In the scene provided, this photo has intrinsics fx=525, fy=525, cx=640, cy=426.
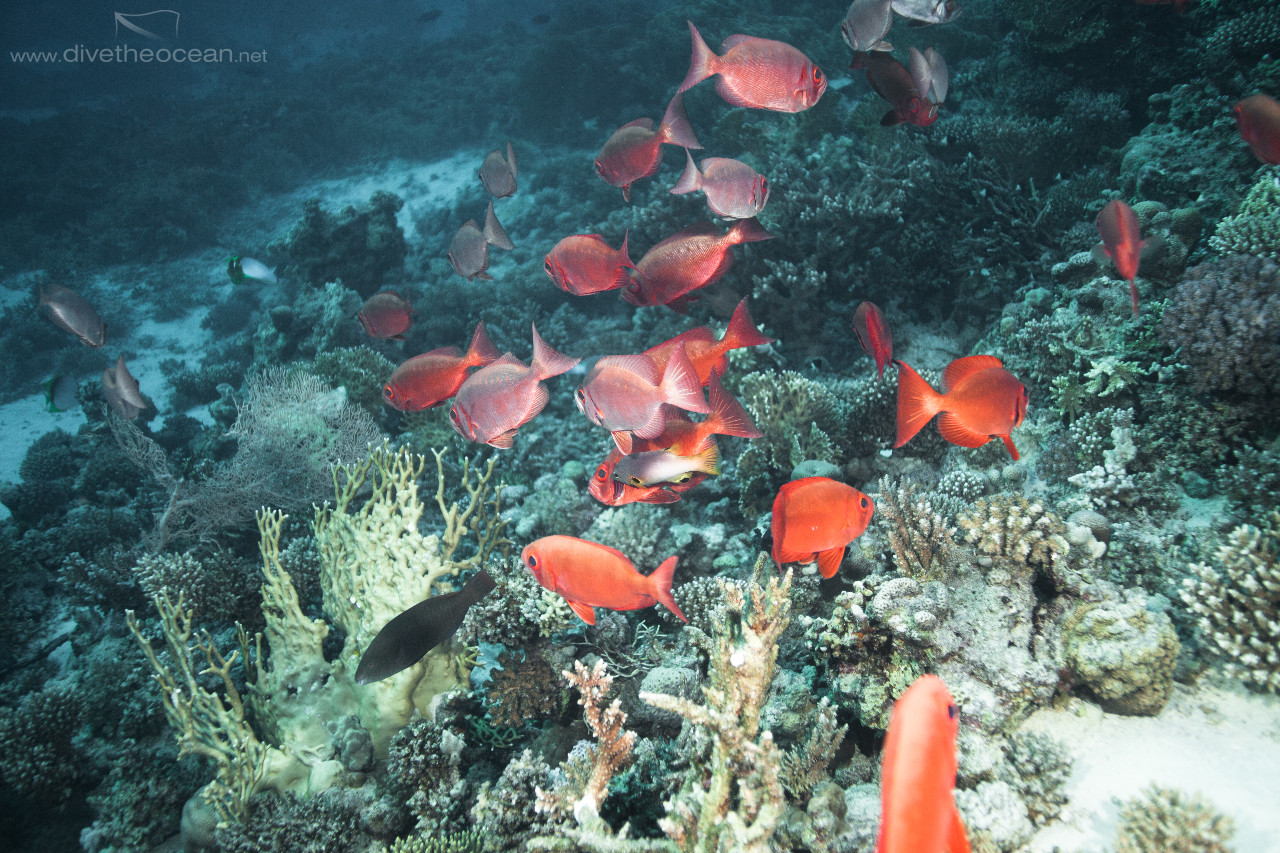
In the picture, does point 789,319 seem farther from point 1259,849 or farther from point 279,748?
point 279,748

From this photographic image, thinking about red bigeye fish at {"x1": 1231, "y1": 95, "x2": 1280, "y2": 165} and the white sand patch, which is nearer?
the white sand patch

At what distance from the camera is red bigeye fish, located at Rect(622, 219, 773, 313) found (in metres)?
3.52

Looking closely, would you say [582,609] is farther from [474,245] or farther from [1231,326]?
[474,245]

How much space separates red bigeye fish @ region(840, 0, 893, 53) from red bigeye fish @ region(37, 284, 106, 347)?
8.38 metres

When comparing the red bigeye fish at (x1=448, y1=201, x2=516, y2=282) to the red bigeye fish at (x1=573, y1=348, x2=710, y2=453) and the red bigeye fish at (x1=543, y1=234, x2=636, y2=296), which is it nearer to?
the red bigeye fish at (x1=543, y1=234, x2=636, y2=296)

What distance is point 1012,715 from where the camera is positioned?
243 cm

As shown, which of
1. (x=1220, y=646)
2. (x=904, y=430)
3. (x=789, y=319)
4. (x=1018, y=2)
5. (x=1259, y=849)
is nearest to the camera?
(x=1259, y=849)

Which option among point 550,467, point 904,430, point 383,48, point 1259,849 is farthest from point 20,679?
point 383,48

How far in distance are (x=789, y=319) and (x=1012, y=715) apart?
533 centimetres

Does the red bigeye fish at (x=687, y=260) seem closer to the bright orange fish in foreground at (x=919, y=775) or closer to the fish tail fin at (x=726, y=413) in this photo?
the fish tail fin at (x=726, y=413)

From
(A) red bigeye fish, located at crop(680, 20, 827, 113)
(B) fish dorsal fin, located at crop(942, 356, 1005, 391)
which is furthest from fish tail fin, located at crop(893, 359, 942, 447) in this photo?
(A) red bigeye fish, located at crop(680, 20, 827, 113)

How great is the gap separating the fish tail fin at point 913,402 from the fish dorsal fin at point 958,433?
141 millimetres

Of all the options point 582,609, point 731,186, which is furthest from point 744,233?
point 582,609

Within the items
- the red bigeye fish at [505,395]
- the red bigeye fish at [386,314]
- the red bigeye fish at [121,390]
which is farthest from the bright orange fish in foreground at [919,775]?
the red bigeye fish at [121,390]
